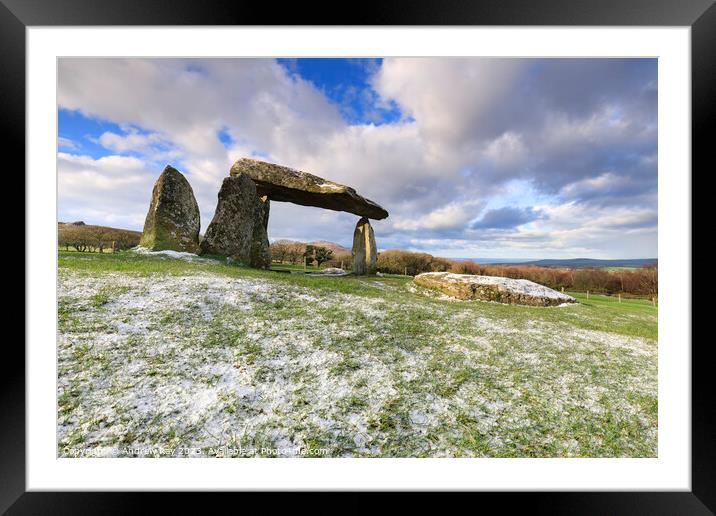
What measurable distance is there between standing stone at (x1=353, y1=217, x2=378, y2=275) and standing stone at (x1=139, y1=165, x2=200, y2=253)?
6249mm

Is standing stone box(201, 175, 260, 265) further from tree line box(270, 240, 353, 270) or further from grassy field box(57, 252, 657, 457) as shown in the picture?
tree line box(270, 240, 353, 270)

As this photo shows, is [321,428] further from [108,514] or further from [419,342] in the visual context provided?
[419,342]

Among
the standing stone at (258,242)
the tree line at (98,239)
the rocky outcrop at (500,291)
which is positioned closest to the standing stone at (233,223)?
the standing stone at (258,242)

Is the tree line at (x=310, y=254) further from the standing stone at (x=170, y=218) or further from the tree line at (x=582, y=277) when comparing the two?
the standing stone at (x=170, y=218)

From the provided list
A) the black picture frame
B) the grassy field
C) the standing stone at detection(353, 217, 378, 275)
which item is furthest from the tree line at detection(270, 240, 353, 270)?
the black picture frame

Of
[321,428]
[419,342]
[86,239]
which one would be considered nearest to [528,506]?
[321,428]

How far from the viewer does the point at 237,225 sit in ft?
26.2

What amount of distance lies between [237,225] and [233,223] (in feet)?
0.43

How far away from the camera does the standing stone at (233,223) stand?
7.77 m

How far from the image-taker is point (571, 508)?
6.79ft
